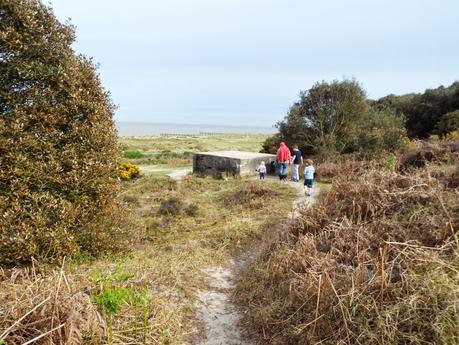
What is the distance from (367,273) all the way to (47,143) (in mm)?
5301

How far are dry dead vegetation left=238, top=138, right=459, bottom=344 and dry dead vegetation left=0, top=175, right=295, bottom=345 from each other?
1.19m

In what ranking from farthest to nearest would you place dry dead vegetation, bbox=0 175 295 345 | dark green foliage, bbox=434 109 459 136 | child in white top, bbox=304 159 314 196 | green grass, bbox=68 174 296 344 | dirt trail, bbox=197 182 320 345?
1. dark green foliage, bbox=434 109 459 136
2. child in white top, bbox=304 159 314 196
3. dirt trail, bbox=197 182 320 345
4. green grass, bbox=68 174 296 344
5. dry dead vegetation, bbox=0 175 295 345

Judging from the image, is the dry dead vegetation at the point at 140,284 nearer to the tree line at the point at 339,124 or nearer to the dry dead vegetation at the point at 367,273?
the dry dead vegetation at the point at 367,273

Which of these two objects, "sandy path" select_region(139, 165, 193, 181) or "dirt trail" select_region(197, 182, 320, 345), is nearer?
"dirt trail" select_region(197, 182, 320, 345)

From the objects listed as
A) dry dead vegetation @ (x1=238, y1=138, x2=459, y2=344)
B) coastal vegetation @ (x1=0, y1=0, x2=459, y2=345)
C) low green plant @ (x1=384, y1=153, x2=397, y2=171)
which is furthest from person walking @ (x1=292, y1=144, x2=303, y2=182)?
dry dead vegetation @ (x1=238, y1=138, x2=459, y2=344)

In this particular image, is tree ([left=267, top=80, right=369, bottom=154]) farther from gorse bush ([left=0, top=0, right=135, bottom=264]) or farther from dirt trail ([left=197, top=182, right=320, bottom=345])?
gorse bush ([left=0, top=0, right=135, bottom=264])

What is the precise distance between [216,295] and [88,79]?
4.55 meters

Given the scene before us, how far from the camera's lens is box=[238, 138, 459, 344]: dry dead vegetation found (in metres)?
3.90

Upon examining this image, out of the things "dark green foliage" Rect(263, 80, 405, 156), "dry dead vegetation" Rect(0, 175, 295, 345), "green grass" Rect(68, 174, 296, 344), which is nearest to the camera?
"dry dead vegetation" Rect(0, 175, 295, 345)

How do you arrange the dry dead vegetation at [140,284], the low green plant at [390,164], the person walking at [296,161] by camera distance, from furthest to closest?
the person walking at [296,161] → the low green plant at [390,164] → the dry dead vegetation at [140,284]

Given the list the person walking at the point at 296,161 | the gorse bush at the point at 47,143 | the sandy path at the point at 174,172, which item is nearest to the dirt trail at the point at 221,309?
the gorse bush at the point at 47,143

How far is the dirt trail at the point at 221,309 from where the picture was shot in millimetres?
4895

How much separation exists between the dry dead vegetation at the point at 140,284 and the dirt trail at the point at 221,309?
0.19 metres

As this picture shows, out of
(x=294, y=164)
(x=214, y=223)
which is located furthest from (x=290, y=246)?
(x=294, y=164)
